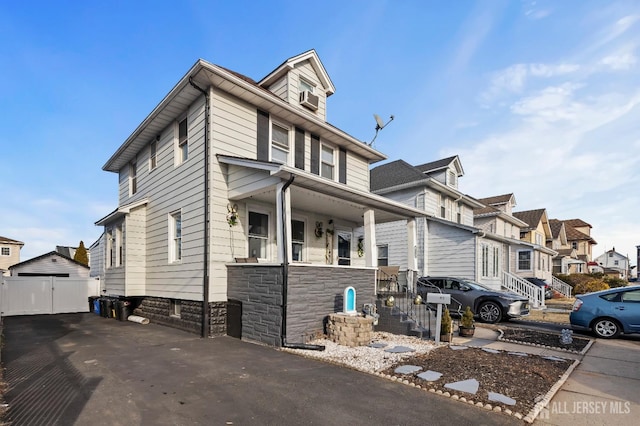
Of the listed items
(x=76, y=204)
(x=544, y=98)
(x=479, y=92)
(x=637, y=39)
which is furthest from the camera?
(x=76, y=204)

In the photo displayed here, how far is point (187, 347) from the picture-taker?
284 inches

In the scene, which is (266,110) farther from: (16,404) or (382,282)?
(16,404)

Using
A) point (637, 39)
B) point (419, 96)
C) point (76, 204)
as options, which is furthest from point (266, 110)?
point (76, 204)

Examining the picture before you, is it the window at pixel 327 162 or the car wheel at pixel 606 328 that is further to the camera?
the window at pixel 327 162

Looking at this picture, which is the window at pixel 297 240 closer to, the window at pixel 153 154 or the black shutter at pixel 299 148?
the black shutter at pixel 299 148

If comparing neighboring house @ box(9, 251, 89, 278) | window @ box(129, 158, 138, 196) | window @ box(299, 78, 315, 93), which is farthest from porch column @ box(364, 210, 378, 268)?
neighboring house @ box(9, 251, 89, 278)

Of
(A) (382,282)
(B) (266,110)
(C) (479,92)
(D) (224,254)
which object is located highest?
(C) (479,92)

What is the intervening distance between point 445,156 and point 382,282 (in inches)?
506

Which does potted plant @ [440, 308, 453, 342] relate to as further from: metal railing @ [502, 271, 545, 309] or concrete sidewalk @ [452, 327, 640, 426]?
metal railing @ [502, 271, 545, 309]

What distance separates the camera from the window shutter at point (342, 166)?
494 inches

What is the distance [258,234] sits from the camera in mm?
9844

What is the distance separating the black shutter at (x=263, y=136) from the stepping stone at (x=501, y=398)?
7823 mm

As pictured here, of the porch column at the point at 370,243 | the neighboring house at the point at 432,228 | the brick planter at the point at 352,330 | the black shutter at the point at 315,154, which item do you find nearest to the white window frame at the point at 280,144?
the black shutter at the point at 315,154

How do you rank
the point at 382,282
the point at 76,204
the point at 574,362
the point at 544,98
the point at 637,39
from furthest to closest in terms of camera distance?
1. the point at 76,204
2. the point at 382,282
3. the point at 544,98
4. the point at 637,39
5. the point at 574,362
